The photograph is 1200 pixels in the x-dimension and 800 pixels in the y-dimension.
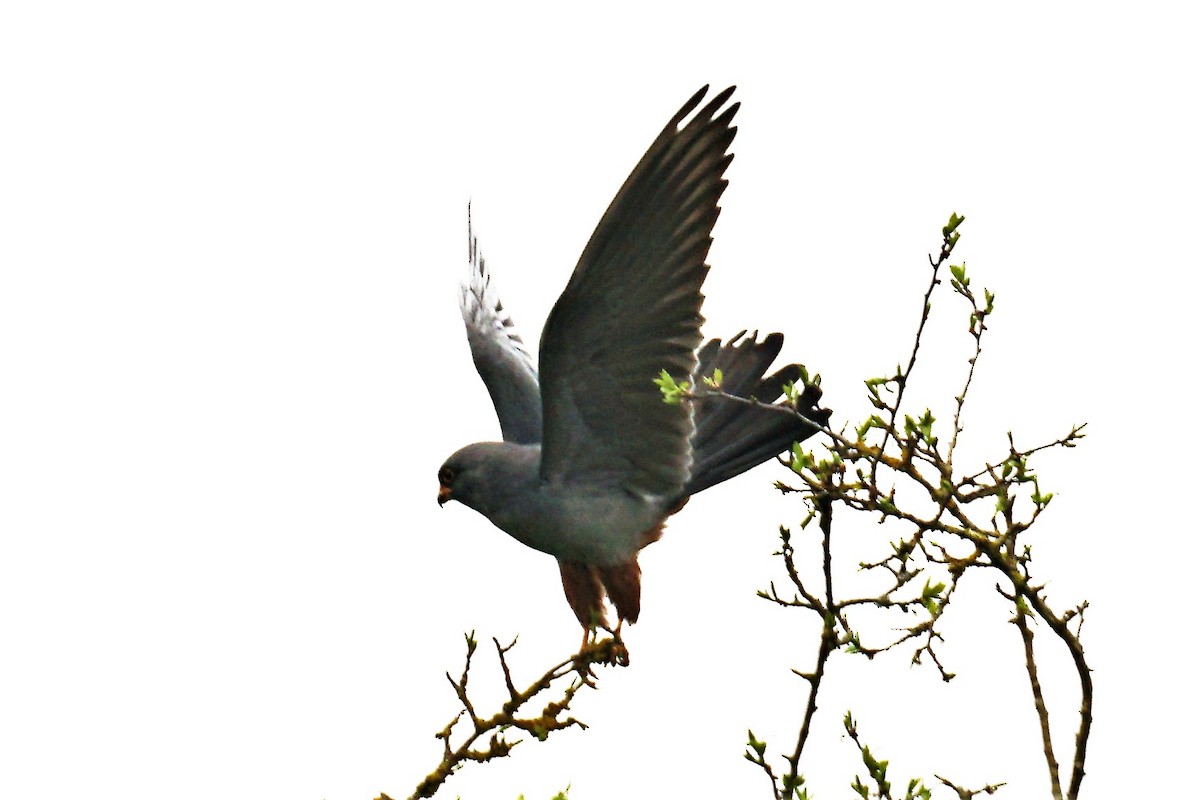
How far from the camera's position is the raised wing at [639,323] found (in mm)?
4453

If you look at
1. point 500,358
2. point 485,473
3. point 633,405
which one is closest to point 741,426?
point 633,405

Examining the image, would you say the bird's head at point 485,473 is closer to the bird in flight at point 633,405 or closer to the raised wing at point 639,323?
the bird in flight at point 633,405

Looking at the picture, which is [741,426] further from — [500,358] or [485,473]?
[500,358]

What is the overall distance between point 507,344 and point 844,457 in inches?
117

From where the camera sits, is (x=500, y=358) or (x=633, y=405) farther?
(x=500, y=358)

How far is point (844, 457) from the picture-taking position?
3701mm

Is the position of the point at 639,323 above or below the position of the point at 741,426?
below

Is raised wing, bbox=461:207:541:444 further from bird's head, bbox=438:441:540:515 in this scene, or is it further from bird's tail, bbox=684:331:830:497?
bird's tail, bbox=684:331:830:497

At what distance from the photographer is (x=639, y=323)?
15.5 feet

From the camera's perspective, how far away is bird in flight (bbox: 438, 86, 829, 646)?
451 centimetres

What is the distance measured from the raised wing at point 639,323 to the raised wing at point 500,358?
0.77 metres

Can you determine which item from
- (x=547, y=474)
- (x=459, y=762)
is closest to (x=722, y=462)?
(x=547, y=474)

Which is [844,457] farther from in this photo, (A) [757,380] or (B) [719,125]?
(A) [757,380]

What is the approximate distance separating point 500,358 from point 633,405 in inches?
55.3
